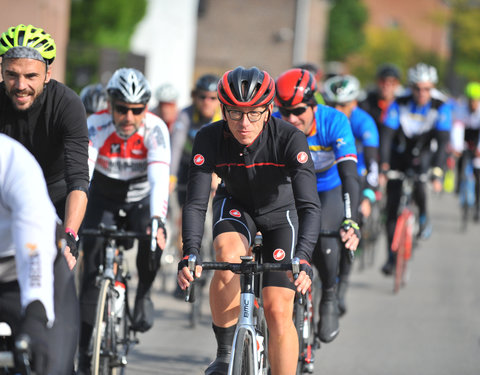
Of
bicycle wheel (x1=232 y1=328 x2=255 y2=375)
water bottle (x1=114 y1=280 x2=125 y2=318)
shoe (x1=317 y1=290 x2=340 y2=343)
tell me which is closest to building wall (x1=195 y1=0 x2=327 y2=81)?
shoe (x1=317 y1=290 x2=340 y2=343)

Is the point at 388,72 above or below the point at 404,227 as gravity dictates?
above

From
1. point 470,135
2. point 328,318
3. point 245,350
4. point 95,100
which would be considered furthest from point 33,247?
point 470,135

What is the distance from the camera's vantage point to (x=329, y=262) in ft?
21.9

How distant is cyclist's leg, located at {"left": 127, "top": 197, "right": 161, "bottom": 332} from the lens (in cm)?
630

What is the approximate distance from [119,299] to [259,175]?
1529 mm

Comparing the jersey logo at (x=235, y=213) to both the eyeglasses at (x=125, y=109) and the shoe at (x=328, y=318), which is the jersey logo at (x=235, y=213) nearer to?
the eyeglasses at (x=125, y=109)

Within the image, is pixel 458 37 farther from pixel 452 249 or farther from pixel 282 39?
pixel 452 249

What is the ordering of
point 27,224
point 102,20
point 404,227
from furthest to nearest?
point 102,20 → point 404,227 → point 27,224

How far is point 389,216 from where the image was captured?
11.3 meters

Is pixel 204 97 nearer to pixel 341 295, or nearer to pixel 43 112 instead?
pixel 341 295

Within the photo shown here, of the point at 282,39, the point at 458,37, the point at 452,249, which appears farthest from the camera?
the point at 458,37

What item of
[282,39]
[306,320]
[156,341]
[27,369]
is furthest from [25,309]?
[282,39]

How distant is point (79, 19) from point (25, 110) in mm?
20319

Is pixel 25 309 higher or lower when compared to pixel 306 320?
higher
